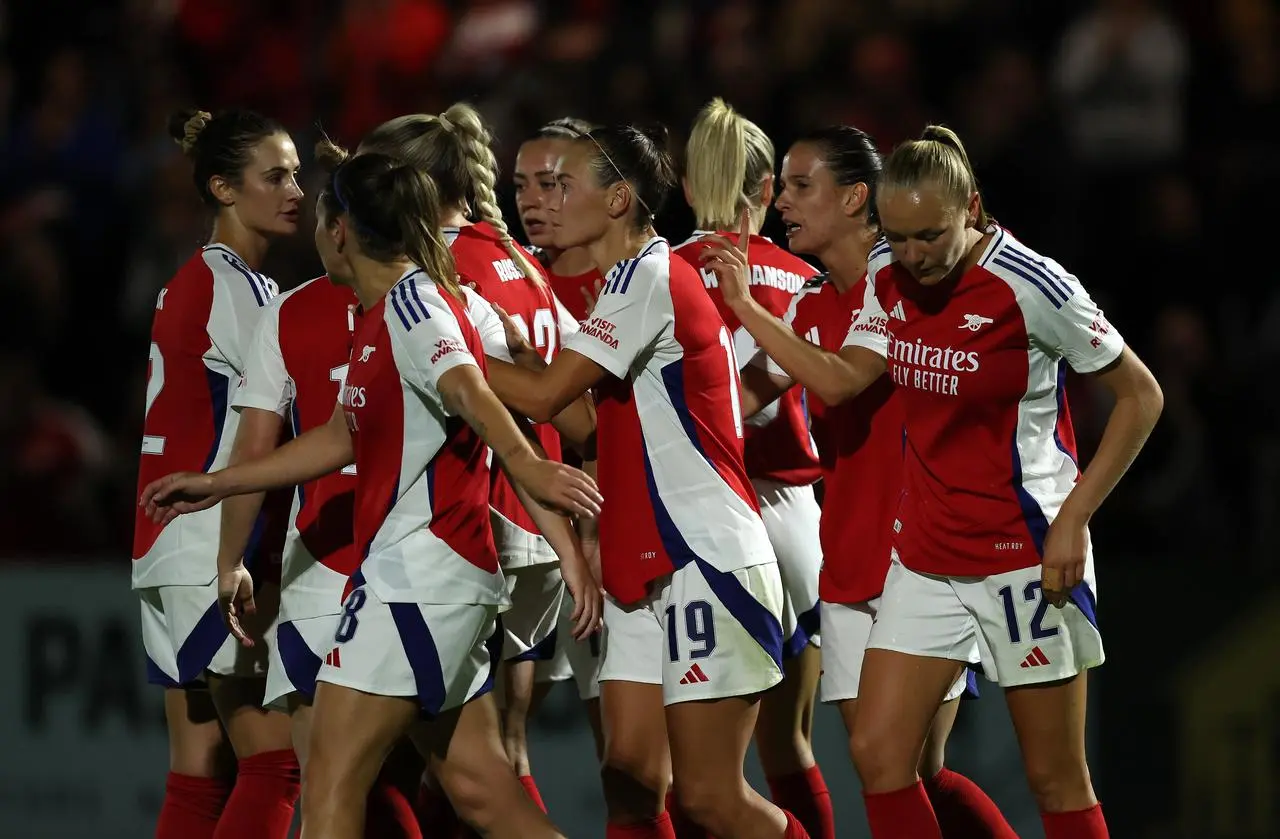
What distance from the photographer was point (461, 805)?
4395 millimetres

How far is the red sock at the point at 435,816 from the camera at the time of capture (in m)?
5.61

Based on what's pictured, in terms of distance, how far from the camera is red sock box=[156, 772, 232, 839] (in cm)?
527

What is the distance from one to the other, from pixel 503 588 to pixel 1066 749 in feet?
4.87

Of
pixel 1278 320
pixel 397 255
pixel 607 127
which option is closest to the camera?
pixel 397 255

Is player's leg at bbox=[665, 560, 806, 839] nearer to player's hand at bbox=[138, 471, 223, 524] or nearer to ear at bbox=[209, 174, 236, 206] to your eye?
player's hand at bbox=[138, 471, 223, 524]

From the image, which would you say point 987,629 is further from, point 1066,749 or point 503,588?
point 503,588

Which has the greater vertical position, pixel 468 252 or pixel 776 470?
pixel 468 252

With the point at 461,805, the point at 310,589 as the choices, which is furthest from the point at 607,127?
the point at 461,805

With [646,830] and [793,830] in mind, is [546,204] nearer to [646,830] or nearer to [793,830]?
[646,830]

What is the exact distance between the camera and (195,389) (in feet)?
17.0

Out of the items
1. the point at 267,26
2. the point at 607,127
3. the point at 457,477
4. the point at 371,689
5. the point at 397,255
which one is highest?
the point at 267,26

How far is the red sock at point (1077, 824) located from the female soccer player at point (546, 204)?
1.93 m

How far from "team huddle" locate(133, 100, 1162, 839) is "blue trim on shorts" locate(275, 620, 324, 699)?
0.01 meters

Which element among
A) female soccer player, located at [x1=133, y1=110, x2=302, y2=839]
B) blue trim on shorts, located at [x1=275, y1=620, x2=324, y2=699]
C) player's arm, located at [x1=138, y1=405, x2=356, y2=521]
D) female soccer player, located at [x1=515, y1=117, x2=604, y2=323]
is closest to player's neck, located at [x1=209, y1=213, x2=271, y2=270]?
female soccer player, located at [x1=133, y1=110, x2=302, y2=839]
